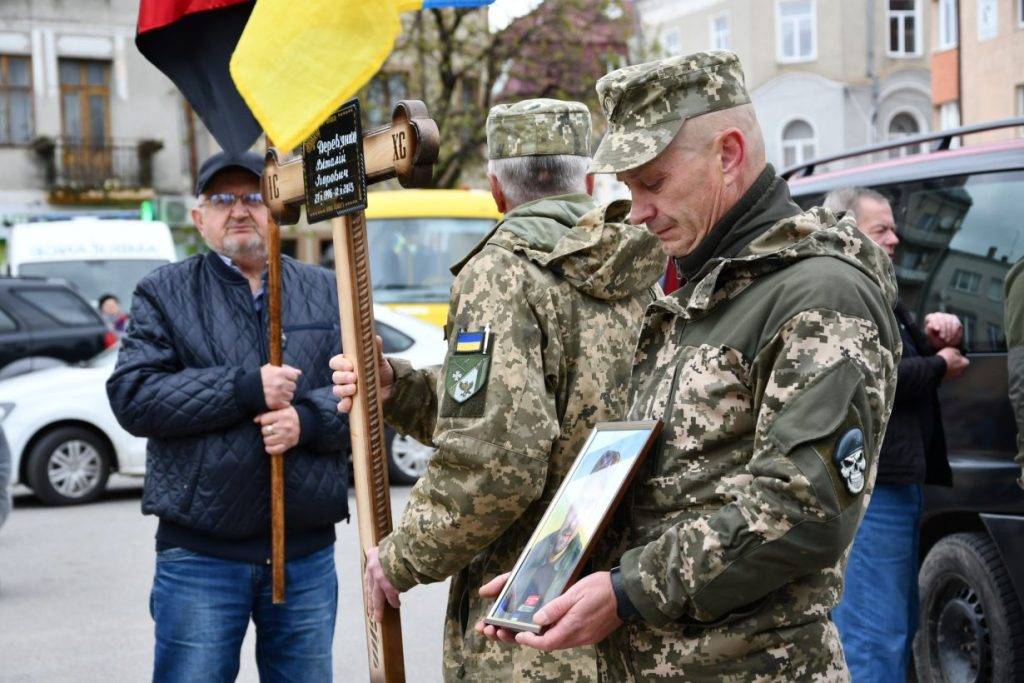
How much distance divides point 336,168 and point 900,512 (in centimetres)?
250

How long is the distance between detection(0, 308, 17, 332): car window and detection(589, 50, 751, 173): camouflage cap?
12.8 m

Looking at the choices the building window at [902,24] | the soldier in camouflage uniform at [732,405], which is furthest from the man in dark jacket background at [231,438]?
the building window at [902,24]

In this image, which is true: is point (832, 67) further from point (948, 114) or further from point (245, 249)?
point (245, 249)

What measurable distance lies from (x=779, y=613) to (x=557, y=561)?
393 millimetres

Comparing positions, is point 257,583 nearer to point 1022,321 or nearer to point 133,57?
point 1022,321

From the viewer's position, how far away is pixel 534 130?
3.44 m

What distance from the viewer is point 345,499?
4277mm

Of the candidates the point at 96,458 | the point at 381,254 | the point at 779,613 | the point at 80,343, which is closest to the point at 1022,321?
the point at 779,613

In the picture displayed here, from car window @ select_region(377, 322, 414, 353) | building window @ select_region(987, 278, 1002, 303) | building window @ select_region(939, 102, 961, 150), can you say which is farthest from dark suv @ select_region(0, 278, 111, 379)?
building window @ select_region(939, 102, 961, 150)

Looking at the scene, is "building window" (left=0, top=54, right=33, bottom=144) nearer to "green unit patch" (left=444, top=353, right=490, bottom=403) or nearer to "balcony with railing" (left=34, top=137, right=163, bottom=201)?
"balcony with railing" (left=34, top=137, right=163, bottom=201)

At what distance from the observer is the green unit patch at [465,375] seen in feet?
10.2

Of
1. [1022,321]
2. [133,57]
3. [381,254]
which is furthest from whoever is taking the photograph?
[133,57]

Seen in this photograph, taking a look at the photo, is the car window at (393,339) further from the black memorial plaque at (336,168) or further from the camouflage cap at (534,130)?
the camouflage cap at (534,130)

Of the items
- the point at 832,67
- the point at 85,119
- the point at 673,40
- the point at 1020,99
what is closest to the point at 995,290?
the point at 1020,99
